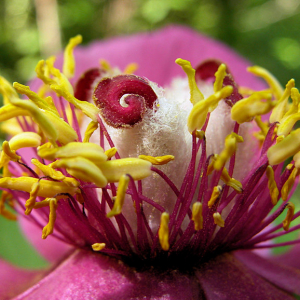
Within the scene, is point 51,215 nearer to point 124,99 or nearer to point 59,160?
point 59,160

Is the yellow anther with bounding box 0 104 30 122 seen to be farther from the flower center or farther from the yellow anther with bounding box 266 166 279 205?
the yellow anther with bounding box 266 166 279 205

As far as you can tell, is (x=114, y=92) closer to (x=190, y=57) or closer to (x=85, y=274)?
(x=85, y=274)

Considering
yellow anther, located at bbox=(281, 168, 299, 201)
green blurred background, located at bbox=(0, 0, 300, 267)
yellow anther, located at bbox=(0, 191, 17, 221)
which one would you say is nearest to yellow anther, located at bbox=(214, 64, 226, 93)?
yellow anther, located at bbox=(281, 168, 299, 201)

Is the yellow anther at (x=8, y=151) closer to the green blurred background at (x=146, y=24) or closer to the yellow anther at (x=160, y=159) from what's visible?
the yellow anther at (x=160, y=159)

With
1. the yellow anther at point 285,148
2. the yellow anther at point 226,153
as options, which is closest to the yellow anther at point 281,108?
the yellow anther at point 285,148

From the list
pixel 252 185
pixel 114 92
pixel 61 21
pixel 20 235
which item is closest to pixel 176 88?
pixel 114 92


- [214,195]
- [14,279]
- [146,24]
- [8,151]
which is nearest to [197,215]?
[214,195]

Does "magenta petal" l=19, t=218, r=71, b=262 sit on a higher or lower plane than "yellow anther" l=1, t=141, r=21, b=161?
lower
